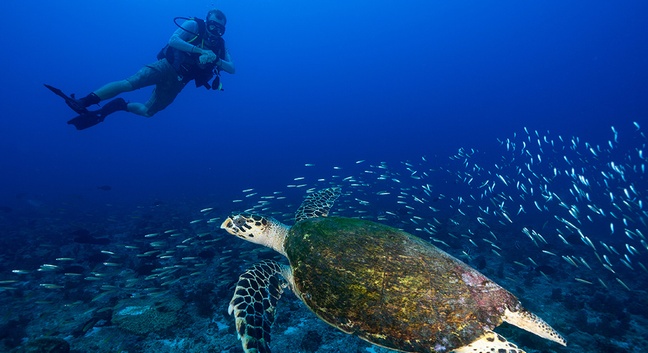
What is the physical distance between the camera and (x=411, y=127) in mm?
123938

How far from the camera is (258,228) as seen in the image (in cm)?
490

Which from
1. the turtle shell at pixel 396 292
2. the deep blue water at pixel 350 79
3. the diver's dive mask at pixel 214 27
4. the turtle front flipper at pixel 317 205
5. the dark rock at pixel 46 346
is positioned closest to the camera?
the turtle shell at pixel 396 292

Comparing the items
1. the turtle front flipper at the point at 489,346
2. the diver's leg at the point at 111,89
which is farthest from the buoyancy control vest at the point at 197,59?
the turtle front flipper at the point at 489,346

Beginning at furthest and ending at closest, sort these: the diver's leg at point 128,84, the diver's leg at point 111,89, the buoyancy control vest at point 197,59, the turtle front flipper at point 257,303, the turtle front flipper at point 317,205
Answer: the buoyancy control vest at point 197,59 → the diver's leg at point 111,89 → the diver's leg at point 128,84 → the turtle front flipper at point 317,205 → the turtle front flipper at point 257,303

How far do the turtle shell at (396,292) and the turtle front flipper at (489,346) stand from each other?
0.33ft

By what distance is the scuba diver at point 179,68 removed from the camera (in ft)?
28.0

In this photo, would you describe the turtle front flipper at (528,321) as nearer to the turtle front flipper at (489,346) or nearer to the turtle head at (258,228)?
the turtle front flipper at (489,346)

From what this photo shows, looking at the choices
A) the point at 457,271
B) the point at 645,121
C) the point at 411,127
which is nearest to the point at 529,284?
the point at 457,271

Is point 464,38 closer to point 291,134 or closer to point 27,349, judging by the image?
point 291,134

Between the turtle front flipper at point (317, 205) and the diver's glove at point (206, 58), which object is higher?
the diver's glove at point (206, 58)

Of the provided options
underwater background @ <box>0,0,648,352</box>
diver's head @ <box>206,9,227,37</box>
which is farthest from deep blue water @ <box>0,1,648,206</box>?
diver's head @ <box>206,9,227,37</box>

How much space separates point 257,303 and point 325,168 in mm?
48095

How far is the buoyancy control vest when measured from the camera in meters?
9.12

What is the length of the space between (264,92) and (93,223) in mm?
181954
